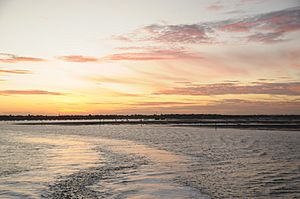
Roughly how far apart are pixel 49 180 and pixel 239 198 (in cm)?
1133

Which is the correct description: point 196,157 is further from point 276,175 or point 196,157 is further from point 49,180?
point 49,180

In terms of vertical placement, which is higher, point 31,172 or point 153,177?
point 31,172

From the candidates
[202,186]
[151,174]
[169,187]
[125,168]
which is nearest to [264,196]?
[202,186]

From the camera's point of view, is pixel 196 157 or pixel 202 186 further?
pixel 196 157

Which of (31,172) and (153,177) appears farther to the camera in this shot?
(31,172)

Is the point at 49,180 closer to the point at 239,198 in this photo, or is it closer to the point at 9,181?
the point at 9,181

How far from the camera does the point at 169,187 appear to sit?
17.9 meters

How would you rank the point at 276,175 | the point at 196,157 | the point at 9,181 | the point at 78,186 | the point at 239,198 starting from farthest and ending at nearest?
the point at 196,157
the point at 276,175
the point at 9,181
the point at 78,186
the point at 239,198

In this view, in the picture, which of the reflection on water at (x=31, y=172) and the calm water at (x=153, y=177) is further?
the reflection on water at (x=31, y=172)

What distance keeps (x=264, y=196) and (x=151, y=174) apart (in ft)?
27.2

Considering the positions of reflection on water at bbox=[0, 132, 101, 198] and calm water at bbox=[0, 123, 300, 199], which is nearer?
calm water at bbox=[0, 123, 300, 199]

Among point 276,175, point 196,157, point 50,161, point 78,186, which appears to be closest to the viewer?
point 78,186

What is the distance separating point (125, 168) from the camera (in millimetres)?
24203

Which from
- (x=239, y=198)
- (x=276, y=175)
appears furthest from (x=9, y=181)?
(x=276, y=175)
